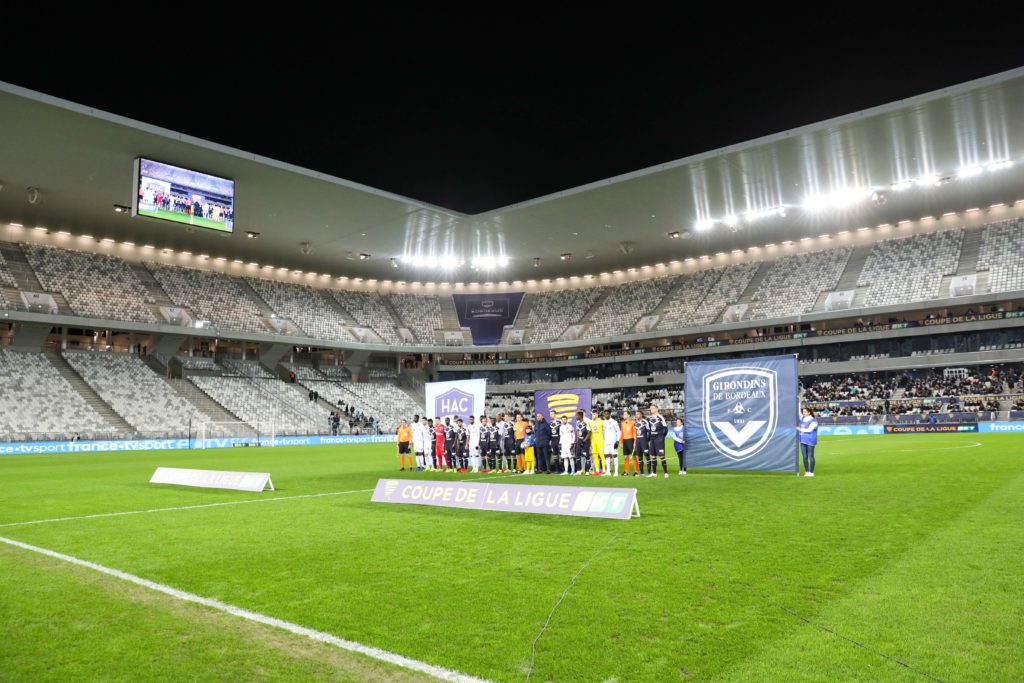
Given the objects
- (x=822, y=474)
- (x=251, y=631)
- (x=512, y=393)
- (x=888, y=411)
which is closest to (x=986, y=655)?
(x=251, y=631)

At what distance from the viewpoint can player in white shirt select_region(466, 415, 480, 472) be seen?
72.4 feet

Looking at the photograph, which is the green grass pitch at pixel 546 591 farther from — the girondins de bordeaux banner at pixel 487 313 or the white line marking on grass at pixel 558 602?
the girondins de bordeaux banner at pixel 487 313

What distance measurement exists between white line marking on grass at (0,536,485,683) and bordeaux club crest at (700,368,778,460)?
48.9 feet

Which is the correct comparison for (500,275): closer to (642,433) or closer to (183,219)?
(183,219)

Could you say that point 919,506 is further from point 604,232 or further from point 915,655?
point 604,232

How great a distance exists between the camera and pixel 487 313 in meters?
70.4

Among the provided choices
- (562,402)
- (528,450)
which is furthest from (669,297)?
(528,450)

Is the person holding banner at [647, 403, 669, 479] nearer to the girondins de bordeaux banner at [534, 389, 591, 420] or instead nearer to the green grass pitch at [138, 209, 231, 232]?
the girondins de bordeaux banner at [534, 389, 591, 420]

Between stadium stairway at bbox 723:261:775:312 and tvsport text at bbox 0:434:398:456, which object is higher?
stadium stairway at bbox 723:261:775:312

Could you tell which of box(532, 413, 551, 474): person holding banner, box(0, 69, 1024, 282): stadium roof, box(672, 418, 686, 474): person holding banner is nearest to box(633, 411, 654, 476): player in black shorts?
box(672, 418, 686, 474): person holding banner

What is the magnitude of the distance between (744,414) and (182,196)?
29628mm

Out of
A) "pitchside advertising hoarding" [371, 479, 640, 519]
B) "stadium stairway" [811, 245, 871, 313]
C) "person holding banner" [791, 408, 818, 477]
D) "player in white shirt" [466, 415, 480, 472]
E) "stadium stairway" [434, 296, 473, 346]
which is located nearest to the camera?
"pitchside advertising hoarding" [371, 479, 640, 519]

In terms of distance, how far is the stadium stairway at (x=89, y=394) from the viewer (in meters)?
40.7

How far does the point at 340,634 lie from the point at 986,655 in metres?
4.50
